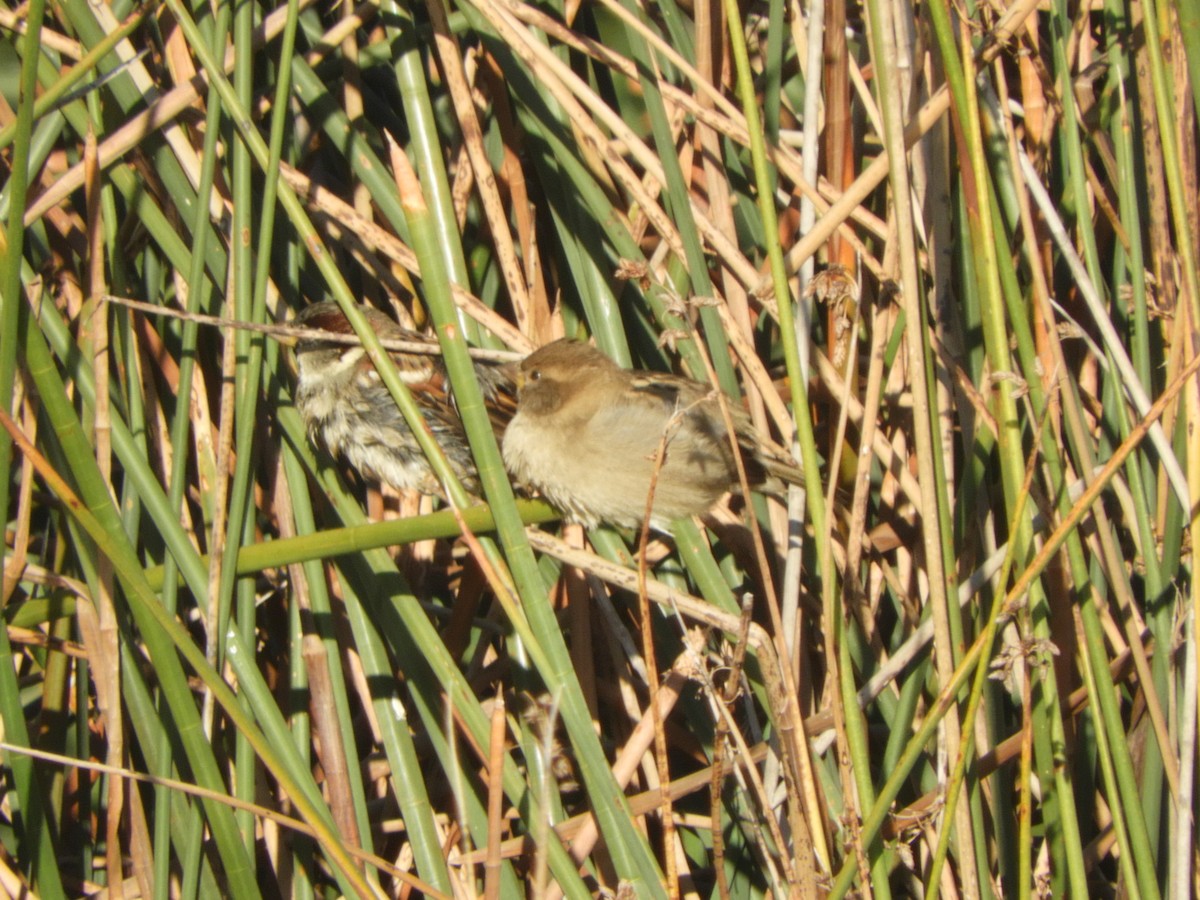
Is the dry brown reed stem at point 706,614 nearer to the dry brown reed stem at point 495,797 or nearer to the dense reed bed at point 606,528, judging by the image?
the dense reed bed at point 606,528

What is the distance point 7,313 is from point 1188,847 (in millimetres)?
1904

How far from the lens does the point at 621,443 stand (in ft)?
7.30

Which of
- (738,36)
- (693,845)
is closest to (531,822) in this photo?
(693,845)

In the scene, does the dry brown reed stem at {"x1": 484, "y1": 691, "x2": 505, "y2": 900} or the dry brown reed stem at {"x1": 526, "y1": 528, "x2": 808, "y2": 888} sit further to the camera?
the dry brown reed stem at {"x1": 526, "y1": 528, "x2": 808, "y2": 888}

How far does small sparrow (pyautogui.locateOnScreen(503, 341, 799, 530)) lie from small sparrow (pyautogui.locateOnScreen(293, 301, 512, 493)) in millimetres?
293

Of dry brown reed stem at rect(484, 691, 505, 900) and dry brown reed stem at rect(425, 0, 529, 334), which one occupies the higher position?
dry brown reed stem at rect(425, 0, 529, 334)

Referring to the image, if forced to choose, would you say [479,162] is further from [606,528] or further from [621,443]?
[606,528]

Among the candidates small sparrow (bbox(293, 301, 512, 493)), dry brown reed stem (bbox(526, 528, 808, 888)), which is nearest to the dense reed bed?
dry brown reed stem (bbox(526, 528, 808, 888))

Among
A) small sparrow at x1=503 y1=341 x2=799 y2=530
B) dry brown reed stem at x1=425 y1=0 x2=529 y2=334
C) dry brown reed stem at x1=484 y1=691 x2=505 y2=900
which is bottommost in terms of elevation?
dry brown reed stem at x1=484 y1=691 x2=505 y2=900

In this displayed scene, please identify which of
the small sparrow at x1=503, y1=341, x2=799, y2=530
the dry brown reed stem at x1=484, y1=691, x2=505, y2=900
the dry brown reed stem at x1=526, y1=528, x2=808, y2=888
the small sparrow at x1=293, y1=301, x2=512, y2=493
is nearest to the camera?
the dry brown reed stem at x1=484, y1=691, x2=505, y2=900

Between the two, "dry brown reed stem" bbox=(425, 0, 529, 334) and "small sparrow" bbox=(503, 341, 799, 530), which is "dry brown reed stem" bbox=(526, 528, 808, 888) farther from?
"dry brown reed stem" bbox=(425, 0, 529, 334)

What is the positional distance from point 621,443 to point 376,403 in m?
0.76

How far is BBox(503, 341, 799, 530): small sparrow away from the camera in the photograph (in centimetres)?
209

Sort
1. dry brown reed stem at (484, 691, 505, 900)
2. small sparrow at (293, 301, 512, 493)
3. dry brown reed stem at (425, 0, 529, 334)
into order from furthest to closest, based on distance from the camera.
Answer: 1. small sparrow at (293, 301, 512, 493)
2. dry brown reed stem at (425, 0, 529, 334)
3. dry brown reed stem at (484, 691, 505, 900)
